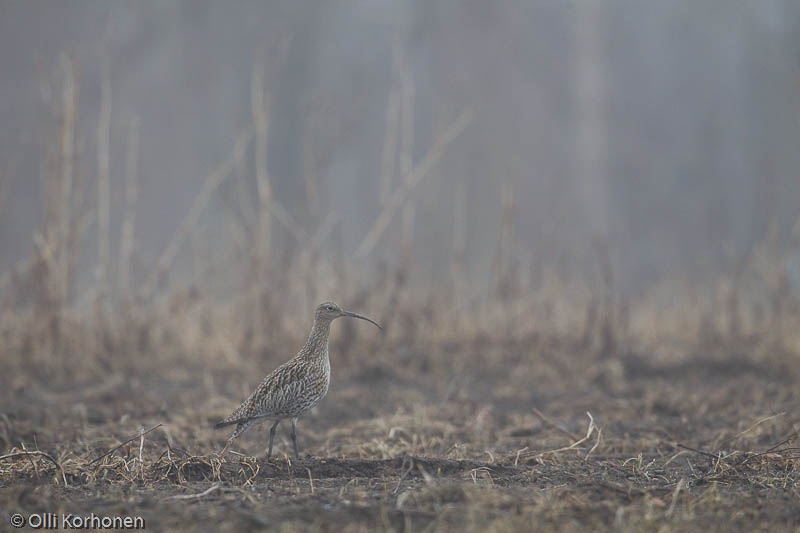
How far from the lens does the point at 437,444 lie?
5.32 m

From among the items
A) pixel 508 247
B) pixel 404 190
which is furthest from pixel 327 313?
pixel 508 247

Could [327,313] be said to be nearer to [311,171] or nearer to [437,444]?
[437,444]

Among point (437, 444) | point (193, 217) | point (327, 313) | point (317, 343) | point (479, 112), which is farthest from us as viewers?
point (479, 112)

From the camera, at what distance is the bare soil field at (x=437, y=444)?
128 inches

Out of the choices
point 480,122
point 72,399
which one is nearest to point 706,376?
point 72,399

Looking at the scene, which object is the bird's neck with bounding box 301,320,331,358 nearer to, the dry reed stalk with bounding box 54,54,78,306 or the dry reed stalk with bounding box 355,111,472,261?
the dry reed stalk with bounding box 355,111,472,261

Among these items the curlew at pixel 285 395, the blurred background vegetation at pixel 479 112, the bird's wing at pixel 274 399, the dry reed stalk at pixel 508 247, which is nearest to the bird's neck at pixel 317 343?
the curlew at pixel 285 395

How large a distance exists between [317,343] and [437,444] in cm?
110

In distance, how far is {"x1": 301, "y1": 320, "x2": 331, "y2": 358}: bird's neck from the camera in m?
4.79

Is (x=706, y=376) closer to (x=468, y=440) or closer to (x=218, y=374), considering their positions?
(x=468, y=440)

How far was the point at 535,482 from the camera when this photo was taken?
3.97m

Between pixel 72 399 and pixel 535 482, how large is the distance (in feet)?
14.6

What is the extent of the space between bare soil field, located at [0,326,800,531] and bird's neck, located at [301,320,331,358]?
1.90 ft

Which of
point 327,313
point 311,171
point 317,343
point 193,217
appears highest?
point 311,171
